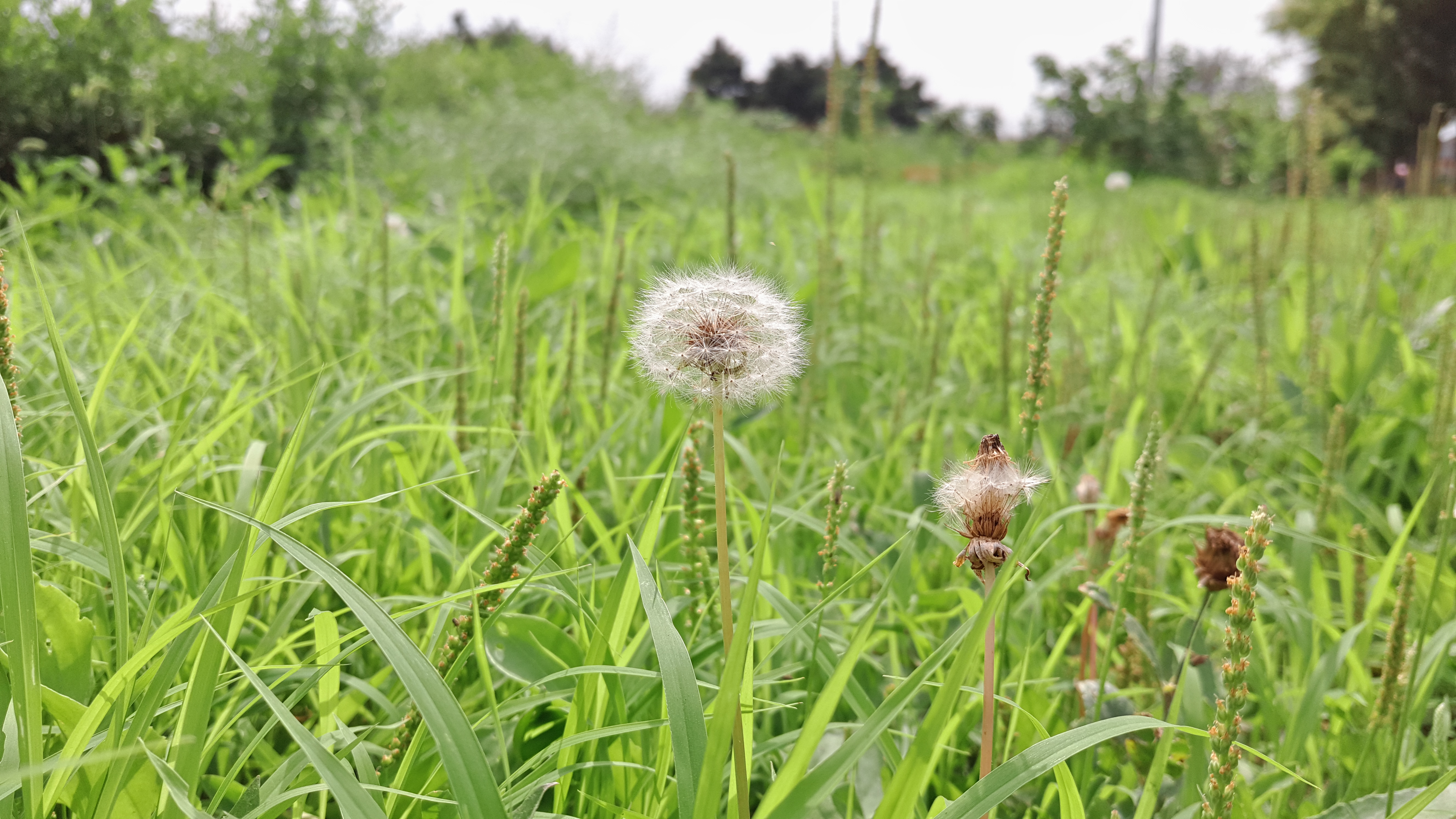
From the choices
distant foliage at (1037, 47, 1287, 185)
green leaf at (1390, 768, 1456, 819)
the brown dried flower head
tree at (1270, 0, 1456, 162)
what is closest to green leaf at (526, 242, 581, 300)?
the brown dried flower head

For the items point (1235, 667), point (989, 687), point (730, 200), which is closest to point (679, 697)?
point (989, 687)

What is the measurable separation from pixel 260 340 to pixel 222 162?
14.4 ft

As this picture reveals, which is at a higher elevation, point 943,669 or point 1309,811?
point 943,669

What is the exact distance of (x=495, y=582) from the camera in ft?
2.50

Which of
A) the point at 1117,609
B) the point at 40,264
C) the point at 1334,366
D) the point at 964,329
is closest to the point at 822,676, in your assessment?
the point at 1117,609

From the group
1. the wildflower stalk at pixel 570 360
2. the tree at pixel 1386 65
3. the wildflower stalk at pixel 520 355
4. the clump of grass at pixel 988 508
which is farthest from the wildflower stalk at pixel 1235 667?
the tree at pixel 1386 65

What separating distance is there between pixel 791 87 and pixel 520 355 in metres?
47.2

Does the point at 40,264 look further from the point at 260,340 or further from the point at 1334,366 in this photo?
the point at 1334,366

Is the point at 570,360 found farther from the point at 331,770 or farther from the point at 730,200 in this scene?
the point at 331,770

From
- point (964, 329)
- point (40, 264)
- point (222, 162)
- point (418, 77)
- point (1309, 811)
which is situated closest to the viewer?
point (1309, 811)

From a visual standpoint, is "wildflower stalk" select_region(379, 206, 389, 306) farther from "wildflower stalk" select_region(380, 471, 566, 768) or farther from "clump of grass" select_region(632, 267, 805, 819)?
"clump of grass" select_region(632, 267, 805, 819)

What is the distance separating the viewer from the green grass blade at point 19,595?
640mm

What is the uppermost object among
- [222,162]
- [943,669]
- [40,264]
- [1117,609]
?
[222,162]

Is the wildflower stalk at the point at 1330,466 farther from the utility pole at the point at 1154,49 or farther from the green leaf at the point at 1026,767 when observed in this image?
the utility pole at the point at 1154,49
